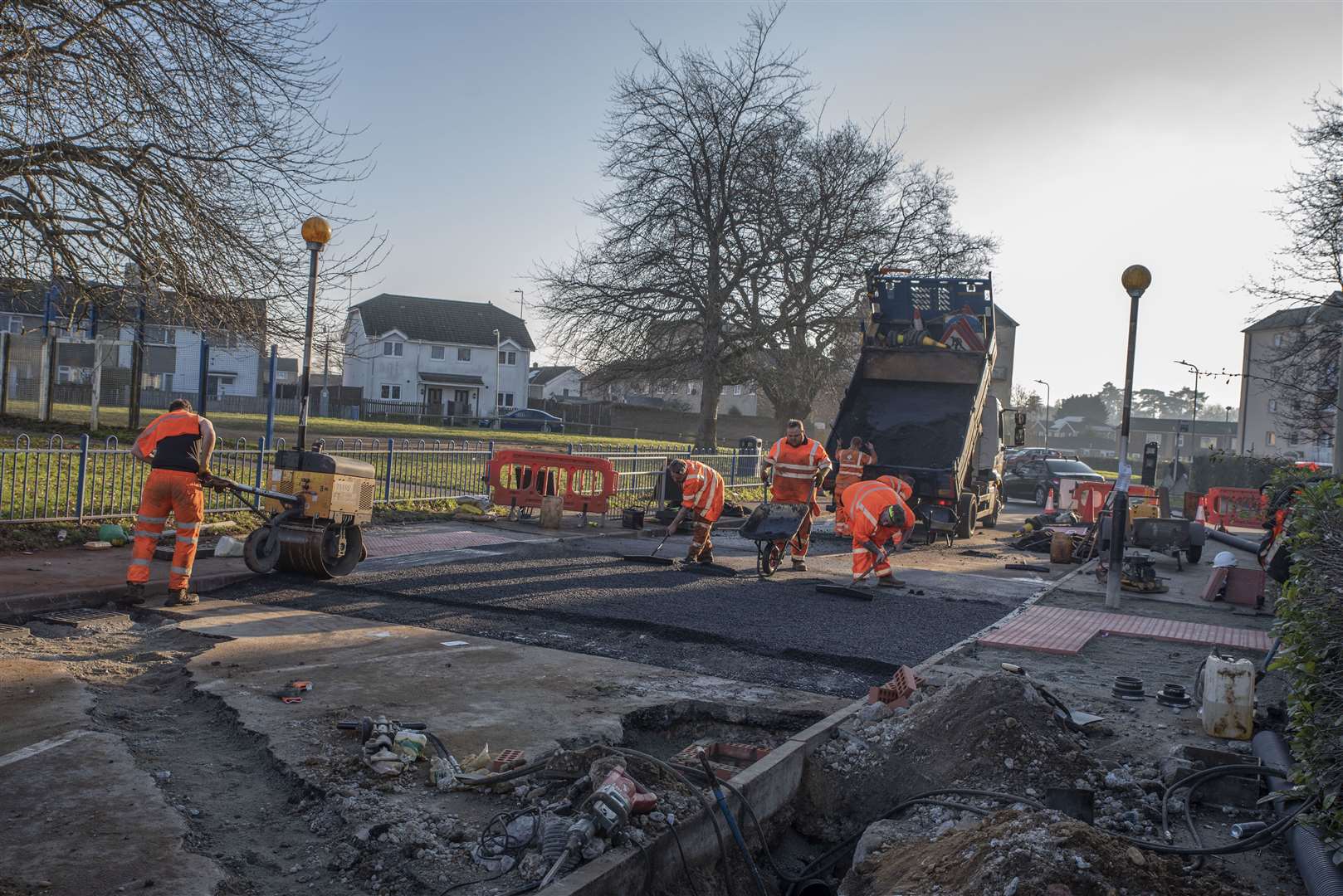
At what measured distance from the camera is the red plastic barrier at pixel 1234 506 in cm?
2284

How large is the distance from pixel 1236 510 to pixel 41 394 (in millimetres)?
24892

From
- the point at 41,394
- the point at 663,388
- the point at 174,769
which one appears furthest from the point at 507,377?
the point at 174,769

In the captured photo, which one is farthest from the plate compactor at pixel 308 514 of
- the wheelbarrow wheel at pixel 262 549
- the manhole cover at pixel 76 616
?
the manhole cover at pixel 76 616

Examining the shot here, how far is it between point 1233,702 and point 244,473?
38.8 feet

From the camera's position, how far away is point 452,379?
60.2 m

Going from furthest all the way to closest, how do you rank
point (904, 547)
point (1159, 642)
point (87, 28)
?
point (904, 547), point (87, 28), point (1159, 642)

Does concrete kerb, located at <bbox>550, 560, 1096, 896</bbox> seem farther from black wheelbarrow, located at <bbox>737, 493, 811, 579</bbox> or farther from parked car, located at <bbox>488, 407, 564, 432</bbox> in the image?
parked car, located at <bbox>488, 407, 564, 432</bbox>

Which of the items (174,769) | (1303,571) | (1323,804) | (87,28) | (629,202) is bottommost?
(174,769)

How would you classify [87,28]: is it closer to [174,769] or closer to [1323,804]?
[174,769]

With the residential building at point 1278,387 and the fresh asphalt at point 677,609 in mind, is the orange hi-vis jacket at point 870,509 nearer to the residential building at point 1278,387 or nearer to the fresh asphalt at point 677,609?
the fresh asphalt at point 677,609

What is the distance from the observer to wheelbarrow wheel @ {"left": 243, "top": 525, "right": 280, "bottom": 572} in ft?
30.6

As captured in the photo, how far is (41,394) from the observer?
18.8 m

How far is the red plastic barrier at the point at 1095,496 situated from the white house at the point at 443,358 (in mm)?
42653

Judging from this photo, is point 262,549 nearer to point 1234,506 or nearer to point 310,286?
point 310,286
